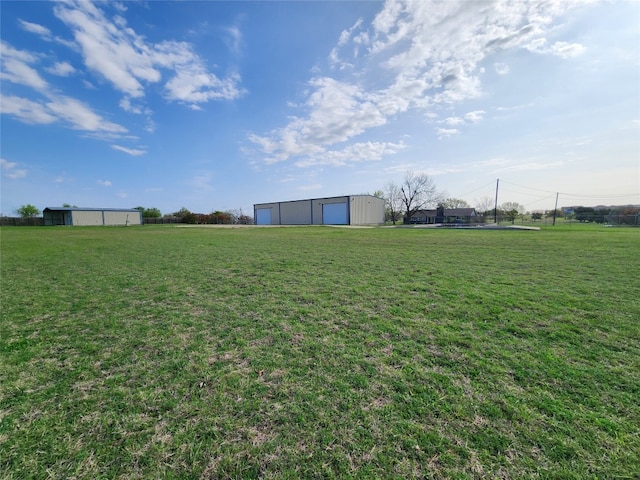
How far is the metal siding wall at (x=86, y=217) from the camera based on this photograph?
47781mm

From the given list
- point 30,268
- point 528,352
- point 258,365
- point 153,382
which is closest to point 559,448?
point 528,352

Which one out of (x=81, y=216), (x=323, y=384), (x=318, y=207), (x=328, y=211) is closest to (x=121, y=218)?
(x=81, y=216)

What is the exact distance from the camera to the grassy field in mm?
1715

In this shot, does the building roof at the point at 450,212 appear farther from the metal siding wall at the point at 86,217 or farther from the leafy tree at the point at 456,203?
the metal siding wall at the point at 86,217

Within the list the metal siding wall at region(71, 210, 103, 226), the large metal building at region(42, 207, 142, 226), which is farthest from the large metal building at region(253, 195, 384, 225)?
the metal siding wall at region(71, 210, 103, 226)

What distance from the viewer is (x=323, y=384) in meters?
2.44

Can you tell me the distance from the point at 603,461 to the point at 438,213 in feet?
220

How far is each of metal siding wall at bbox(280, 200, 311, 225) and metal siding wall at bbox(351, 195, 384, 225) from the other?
315 inches

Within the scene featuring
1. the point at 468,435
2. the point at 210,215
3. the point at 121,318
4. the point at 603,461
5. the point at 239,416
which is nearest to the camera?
the point at 603,461

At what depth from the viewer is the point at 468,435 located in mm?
1884

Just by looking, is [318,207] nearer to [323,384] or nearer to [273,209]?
[273,209]

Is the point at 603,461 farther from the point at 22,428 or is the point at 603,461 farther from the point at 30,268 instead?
the point at 30,268

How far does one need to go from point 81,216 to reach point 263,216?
31.9 m

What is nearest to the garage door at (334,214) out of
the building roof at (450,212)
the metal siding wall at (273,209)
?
the metal siding wall at (273,209)
